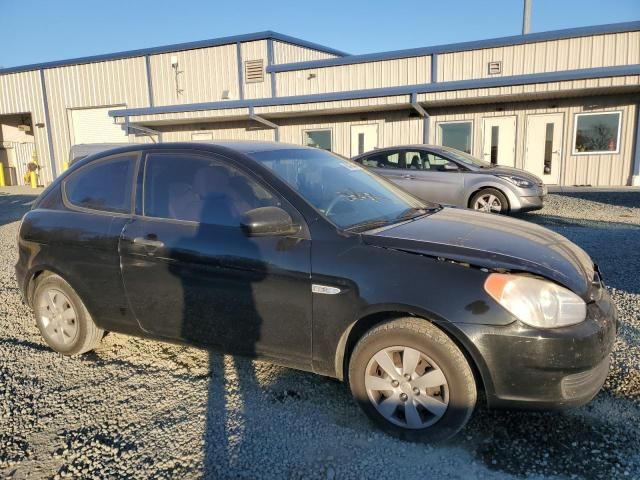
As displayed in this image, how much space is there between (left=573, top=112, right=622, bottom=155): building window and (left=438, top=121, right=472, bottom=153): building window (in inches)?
130

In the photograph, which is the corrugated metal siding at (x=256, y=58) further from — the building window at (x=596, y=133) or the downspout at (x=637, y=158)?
the downspout at (x=637, y=158)

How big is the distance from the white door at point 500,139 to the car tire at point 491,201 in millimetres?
7359

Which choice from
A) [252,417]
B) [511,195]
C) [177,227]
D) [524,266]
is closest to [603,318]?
[524,266]

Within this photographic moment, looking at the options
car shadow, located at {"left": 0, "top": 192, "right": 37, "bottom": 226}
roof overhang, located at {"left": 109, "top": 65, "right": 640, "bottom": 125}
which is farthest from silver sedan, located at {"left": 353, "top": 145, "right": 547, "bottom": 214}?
car shadow, located at {"left": 0, "top": 192, "right": 37, "bottom": 226}

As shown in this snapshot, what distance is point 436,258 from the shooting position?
8.48 ft

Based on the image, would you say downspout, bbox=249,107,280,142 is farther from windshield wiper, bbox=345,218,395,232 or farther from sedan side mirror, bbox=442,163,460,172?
windshield wiper, bbox=345,218,395,232

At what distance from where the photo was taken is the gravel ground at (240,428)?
250 cm

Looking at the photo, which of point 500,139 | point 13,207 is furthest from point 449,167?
point 13,207

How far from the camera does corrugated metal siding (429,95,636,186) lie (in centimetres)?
1455

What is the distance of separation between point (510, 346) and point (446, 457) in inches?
28.2

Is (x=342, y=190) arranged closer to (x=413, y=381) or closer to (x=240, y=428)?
(x=413, y=381)

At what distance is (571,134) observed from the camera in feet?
49.8

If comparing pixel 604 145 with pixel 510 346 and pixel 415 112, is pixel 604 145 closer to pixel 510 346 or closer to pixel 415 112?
pixel 415 112

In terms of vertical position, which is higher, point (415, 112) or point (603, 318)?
point (415, 112)
